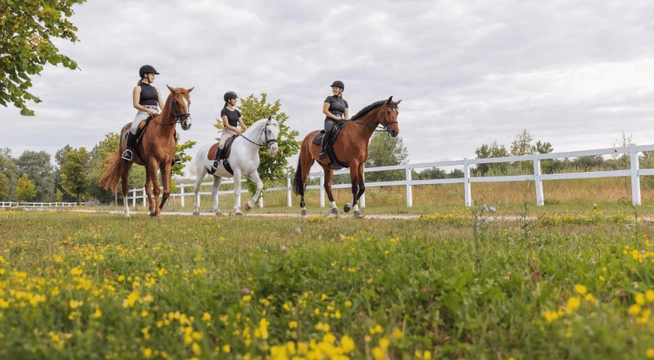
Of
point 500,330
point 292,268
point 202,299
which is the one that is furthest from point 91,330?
point 500,330

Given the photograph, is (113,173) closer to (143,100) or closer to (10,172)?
(143,100)

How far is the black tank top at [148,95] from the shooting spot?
11266 mm

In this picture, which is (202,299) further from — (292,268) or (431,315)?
(431,315)

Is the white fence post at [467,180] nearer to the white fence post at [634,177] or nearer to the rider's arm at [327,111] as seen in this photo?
the white fence post at [634,177]

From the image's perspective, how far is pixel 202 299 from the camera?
2.93m

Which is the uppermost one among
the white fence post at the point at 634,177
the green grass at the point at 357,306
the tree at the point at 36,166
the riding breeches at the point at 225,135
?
the tree at the point at 36,166

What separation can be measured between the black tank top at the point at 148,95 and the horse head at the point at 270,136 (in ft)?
9.19

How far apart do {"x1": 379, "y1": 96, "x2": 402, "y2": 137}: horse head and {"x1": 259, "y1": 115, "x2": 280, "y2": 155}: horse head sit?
10.7ft

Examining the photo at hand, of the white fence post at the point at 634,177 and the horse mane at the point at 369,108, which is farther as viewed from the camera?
the white fence post at the point at 634,177

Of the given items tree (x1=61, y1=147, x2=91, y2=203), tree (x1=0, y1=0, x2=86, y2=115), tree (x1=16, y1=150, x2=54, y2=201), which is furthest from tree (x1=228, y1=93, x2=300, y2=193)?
tree (x1=16, y1=150, x2=54, y2=201)

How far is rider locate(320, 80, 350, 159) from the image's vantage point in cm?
1161

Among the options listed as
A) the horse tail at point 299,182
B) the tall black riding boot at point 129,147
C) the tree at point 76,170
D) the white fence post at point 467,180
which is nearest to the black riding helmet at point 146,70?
the tall black riding boot at point 129,147

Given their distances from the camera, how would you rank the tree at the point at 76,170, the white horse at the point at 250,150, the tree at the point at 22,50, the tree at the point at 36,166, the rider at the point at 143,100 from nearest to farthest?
the tree at the point at 22,50 → the rider at the point at 143,100 → the white horse at the point at 250,150 → the tree at the point at 76,170 → the tree at the point at 36,166

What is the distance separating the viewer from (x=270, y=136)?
40.4ft
